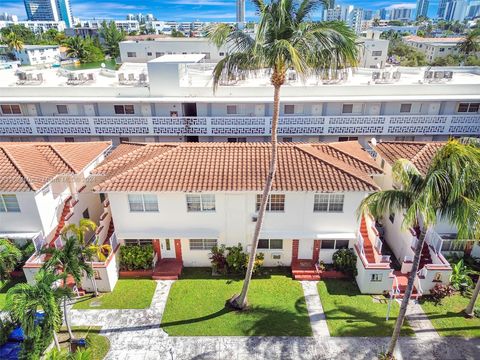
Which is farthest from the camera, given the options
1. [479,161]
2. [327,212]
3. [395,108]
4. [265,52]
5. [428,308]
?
[395,108]

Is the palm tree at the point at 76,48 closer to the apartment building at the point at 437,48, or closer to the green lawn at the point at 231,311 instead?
the apartment building at the point at 437,48

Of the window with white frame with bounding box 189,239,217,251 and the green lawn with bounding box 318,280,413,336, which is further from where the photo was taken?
the window with white frame with bounding box 189,239,217,251

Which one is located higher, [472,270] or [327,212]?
[327,212]

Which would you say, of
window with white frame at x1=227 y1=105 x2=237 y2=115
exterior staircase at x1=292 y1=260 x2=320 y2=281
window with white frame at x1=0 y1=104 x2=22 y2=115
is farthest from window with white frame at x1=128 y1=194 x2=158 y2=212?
window with white frame at x1=0 y1=104 x2=22 y2=115

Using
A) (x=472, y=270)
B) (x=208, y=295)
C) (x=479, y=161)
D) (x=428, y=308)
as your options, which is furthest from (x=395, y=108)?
(x=208, y=295)

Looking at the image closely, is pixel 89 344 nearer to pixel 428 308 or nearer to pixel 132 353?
pixel 132 353

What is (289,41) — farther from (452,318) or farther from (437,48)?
(437,48)

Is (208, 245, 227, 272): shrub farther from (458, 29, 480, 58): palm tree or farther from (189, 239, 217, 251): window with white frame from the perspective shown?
(458, 29, 480, 58): palm tree
